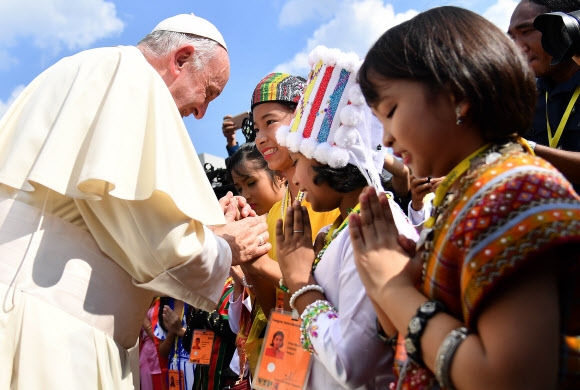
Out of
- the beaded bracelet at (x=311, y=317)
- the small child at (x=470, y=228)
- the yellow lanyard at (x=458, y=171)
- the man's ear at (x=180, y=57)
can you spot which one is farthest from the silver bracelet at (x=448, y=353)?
the man's ear at (x=180, y=57)

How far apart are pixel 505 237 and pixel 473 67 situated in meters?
0.45

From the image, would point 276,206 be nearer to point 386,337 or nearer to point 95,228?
point 95,228

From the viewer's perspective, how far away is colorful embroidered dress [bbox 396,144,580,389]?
3.61ft

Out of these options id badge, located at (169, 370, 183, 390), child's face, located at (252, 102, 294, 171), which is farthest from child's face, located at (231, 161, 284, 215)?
id badge, located at (169, 370, 183, 390)

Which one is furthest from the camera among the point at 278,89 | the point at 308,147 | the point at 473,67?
the point at 278,89

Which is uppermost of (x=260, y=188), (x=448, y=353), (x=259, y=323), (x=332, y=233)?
(x=448, y=353)

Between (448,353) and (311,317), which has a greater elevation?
(448,353)

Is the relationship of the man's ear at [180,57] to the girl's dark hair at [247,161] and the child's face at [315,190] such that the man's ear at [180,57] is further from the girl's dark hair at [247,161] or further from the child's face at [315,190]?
the girl's dark hair at [247,161]

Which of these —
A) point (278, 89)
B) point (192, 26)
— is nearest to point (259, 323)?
point (278, 89)

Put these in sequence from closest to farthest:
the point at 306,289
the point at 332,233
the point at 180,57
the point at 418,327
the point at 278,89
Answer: the point at 418,327, the point at 306,289, the point at 332,233, the point at 180,57, the point at 278,89

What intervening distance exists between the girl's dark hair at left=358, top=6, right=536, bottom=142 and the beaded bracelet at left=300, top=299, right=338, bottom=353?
77 cm

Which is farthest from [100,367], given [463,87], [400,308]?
[463,87]

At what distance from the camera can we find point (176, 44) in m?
3.09

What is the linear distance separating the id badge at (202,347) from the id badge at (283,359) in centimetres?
276
